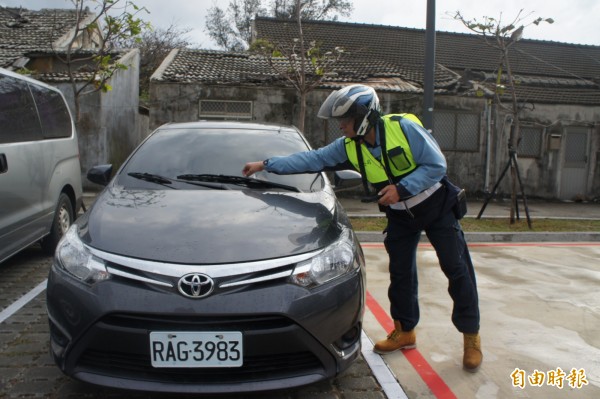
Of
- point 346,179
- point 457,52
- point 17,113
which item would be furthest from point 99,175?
point 457,52

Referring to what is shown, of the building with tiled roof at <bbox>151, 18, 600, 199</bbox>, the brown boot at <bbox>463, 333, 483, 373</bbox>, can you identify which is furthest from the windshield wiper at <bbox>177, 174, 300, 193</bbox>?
the building with tiled roof at <bbox>151, 18, 600, 199</bbox>

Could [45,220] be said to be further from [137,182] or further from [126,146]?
[126,146]

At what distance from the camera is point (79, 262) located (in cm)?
229

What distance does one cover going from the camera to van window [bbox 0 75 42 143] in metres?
4.10

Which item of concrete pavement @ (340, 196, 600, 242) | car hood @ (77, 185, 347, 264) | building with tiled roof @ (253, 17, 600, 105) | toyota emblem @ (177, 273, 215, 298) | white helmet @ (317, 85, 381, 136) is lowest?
concrete pavement @ (340, 196, 600, 242)

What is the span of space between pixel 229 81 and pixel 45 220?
308 inches

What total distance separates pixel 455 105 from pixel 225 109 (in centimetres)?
572

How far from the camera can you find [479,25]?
8.00m

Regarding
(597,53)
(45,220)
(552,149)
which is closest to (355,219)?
(45,220)

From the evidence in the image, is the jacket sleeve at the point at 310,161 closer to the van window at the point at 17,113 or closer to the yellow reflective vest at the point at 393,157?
the yellow reflective vest at the point at 393,157

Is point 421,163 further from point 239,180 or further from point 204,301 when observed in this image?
point 204,301

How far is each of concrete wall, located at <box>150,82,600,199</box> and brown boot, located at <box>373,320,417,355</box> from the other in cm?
910

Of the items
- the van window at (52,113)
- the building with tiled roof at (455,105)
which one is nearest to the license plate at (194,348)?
the van window at (52,113)

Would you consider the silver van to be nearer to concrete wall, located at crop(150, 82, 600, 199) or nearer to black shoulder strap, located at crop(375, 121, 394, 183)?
black shoulder strap, located at crop(375, 121, 394, 183)
